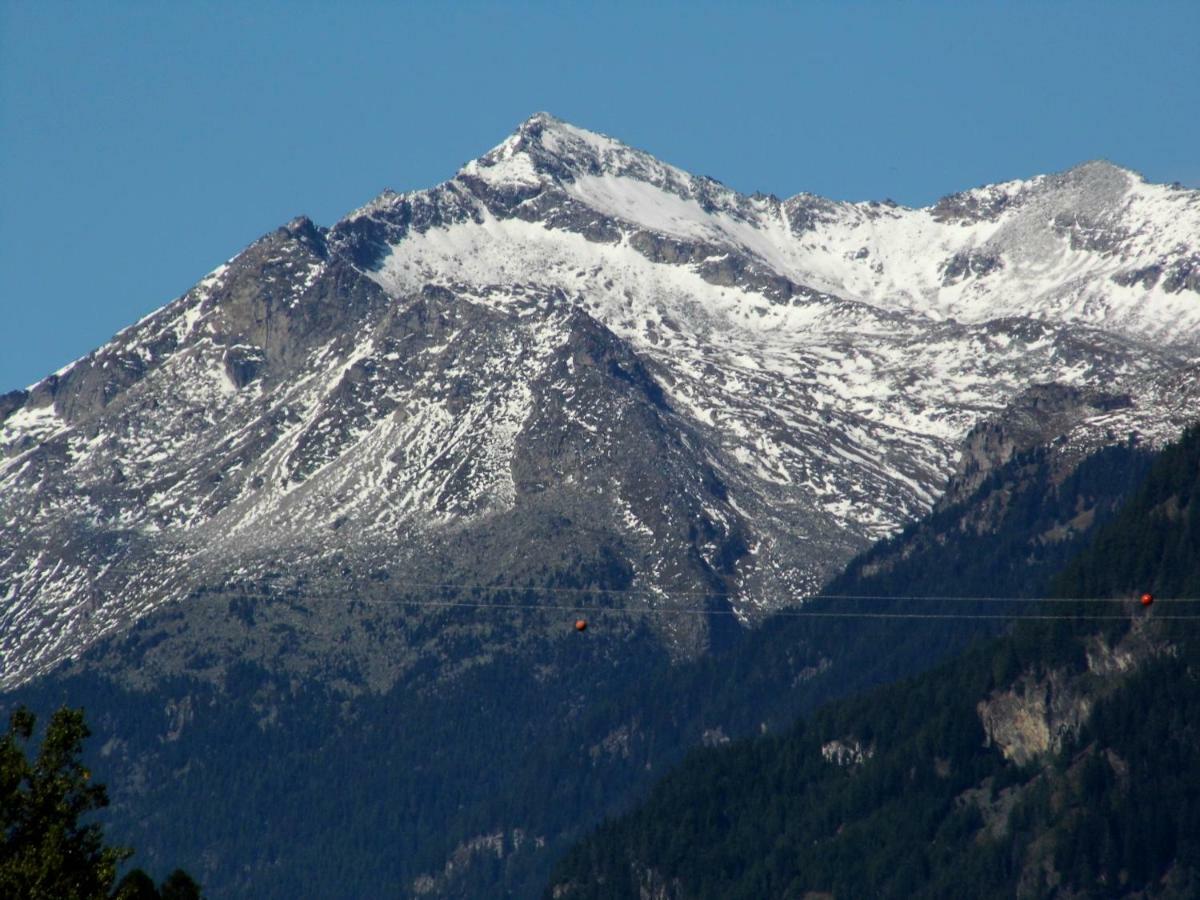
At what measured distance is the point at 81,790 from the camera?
299 feet

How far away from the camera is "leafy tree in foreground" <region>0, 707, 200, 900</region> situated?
88.9 meters

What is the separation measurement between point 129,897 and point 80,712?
252 inches

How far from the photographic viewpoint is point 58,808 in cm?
9081

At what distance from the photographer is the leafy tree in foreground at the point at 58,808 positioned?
8888cm

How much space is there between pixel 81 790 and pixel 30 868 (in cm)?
436

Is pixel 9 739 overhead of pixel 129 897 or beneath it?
overhead

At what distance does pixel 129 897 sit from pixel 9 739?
691 centimetres

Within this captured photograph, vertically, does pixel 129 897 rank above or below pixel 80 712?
below

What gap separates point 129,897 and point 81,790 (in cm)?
399

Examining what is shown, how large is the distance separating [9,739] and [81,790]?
321 centimetres

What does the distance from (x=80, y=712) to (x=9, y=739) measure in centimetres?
290

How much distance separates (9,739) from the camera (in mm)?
89438

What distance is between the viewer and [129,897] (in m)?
91.6
